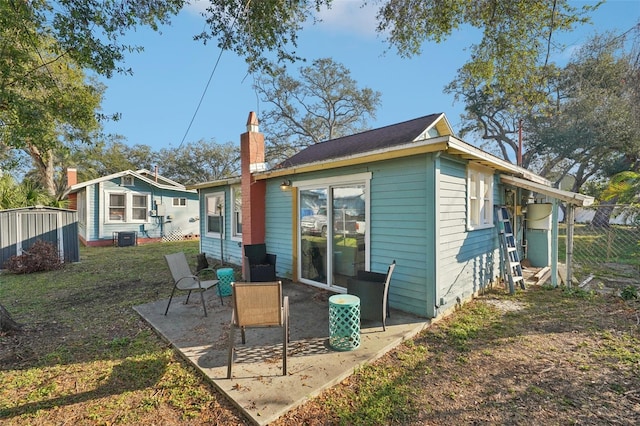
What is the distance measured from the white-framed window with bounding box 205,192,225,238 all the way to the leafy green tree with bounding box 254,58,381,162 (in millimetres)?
14870

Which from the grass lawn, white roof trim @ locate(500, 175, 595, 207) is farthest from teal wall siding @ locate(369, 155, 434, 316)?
white roof trim @ locate(500, 175, 595, 207)

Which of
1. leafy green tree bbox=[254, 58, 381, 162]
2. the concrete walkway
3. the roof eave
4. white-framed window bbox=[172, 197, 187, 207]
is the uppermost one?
leafy green tree bbox=[254, 58, 381, 162]

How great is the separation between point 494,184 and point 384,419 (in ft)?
18.9

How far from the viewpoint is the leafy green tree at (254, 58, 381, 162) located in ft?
77.3

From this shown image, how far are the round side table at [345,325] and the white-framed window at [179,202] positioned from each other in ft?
52.3

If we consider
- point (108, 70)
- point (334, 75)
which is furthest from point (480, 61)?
point (334, 75)

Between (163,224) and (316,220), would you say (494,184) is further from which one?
(163,224)

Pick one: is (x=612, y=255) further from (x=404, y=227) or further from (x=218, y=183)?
(x=218, y=183)

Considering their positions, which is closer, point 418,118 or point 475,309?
point 475,309

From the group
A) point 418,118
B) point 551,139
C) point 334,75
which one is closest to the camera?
point 418,118

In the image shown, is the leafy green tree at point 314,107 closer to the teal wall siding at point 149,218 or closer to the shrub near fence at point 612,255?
the teal wall siding at point 149,218

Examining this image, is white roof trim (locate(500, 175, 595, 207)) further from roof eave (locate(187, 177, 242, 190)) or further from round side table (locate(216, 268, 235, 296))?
roof eave (locate(187, 177, 242, 190))

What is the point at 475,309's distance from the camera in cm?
498

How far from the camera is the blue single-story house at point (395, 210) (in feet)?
14.4
